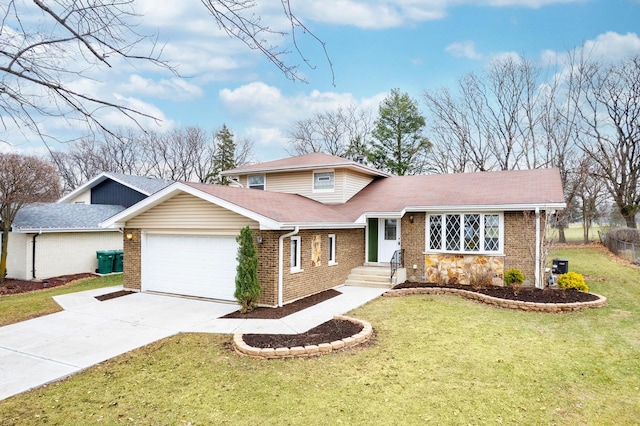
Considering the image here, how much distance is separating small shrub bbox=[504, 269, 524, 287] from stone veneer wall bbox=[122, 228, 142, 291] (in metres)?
11.4

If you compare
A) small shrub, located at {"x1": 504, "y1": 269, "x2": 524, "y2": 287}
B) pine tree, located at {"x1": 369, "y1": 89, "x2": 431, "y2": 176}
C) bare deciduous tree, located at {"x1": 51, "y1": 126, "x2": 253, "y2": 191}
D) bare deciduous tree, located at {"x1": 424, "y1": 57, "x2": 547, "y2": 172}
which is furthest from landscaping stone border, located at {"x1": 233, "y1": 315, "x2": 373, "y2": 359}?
bare deciduous tree, located at {"x1": 51, "y1": 126, "x2": 253, "y2": 191}

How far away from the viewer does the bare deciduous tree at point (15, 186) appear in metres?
14.5

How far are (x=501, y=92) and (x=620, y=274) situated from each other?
71.5 feet

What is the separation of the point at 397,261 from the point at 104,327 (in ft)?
29.4

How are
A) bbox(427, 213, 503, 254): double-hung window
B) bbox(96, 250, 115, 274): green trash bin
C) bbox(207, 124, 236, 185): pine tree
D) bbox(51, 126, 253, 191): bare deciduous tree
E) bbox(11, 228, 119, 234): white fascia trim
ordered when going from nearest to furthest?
bbox(427, 213, 503, 254): double-hung window
bbox(11, 228, 119, 234): white fascia trim
bbox(96, 250, 115, 274): green trash bin
bbox(207, 124, 236, 185): pine tree
bbox(51, 126, 253, 191): bare deciduous tree

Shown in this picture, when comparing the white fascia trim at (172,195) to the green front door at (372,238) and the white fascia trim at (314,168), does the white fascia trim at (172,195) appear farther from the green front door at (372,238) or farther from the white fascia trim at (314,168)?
the green front door at (372,238)

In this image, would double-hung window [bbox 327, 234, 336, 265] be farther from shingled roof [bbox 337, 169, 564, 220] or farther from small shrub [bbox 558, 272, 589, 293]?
small shrub [bbox 558, 272, 589, 293]

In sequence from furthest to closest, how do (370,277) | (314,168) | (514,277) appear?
1. (314,168)
2. (370,277)
3. (514,277)

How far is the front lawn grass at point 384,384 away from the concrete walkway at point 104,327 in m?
0.48

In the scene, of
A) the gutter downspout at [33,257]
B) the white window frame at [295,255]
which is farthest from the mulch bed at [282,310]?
the gutter downspout at [33,257]

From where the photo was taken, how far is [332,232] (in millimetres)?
12469

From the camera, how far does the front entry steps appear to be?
12.7 meters

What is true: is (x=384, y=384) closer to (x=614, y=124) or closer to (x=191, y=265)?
(x=191, y=265)

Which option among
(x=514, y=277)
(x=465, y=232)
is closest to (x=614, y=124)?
(x=465, y=232)
